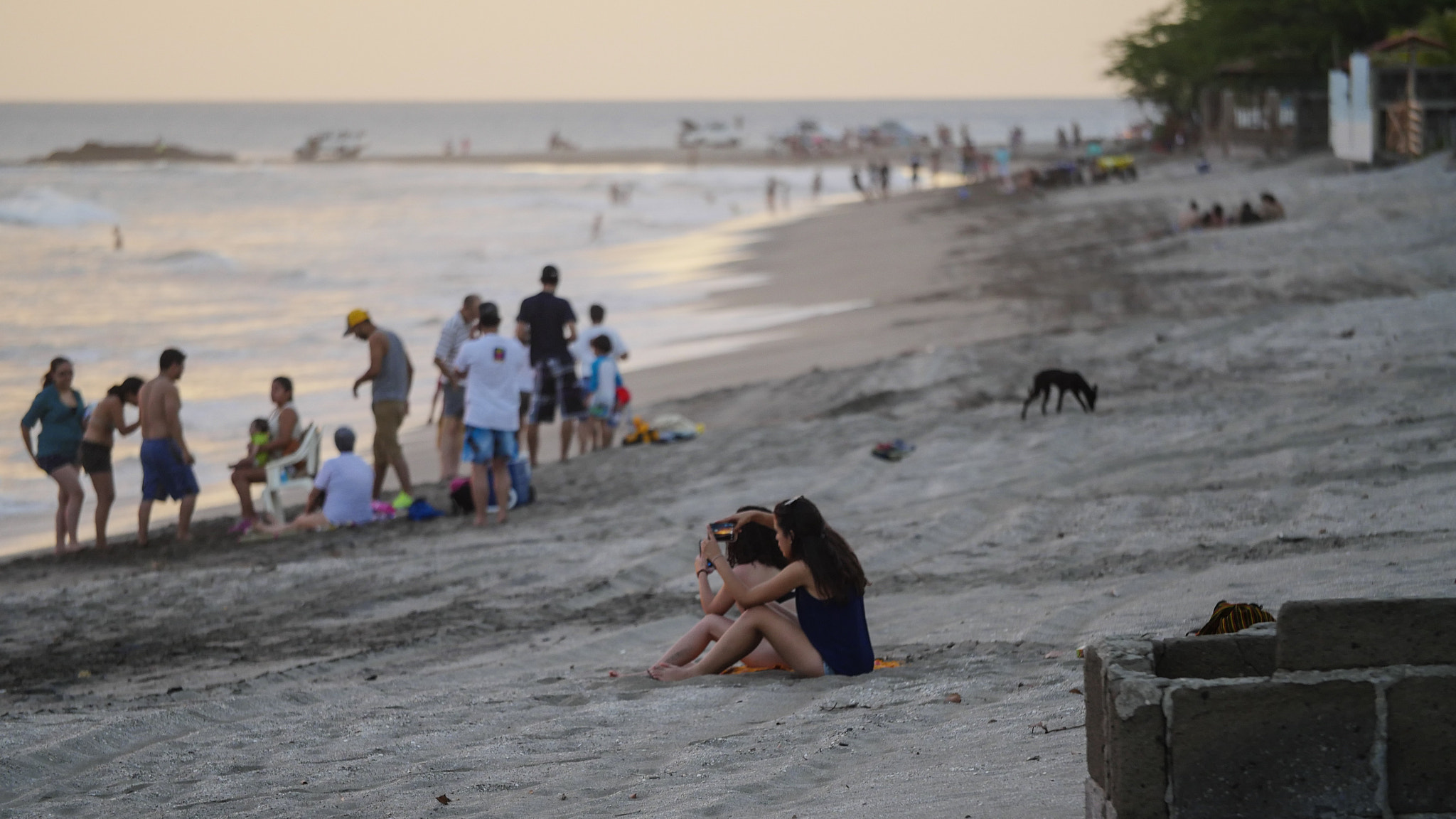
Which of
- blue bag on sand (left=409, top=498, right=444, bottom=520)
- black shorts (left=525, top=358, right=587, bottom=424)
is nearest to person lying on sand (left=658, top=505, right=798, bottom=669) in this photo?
blue bag on sand (left=409, top=498, right=444, bottom=520)

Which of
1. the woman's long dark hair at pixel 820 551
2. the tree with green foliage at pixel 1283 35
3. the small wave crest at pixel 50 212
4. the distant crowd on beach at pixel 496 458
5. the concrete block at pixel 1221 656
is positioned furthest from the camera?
the small wave crest at pixel 50 212

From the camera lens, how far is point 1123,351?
12.9m

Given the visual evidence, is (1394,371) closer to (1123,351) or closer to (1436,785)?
(1123,351)

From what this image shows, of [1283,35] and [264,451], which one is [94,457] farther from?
[1283,35]

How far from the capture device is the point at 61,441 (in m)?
9.62

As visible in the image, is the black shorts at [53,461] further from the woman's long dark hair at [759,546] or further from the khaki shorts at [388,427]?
the woman's long dark hair at [759,546]

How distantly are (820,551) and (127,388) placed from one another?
20.7 feet

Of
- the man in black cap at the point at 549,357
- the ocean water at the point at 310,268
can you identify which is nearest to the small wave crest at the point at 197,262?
the ocean water at the point at 310,268

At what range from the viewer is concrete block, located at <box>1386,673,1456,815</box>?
111 inches

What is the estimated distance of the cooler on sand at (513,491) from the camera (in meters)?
9.89

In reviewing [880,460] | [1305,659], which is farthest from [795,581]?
[880,460]

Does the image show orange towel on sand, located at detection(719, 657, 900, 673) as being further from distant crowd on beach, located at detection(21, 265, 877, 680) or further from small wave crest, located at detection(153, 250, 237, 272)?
small wave crest, located at detection(153, 250, 237, 272)

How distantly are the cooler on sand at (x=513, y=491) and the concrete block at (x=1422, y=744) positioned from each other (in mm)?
7556

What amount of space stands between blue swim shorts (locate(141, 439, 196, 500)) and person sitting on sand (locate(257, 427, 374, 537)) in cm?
62
